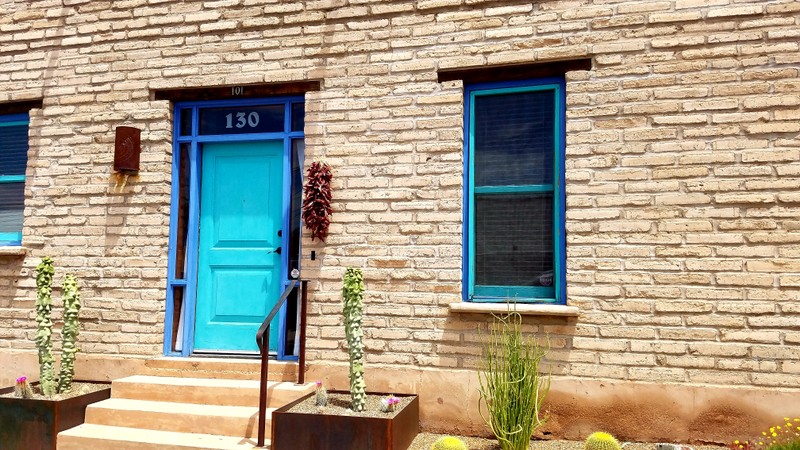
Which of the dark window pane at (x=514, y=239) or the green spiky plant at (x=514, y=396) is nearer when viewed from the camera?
the green spiky plant at (x=514, y=396)

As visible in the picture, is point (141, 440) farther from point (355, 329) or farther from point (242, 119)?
point (242, 119)

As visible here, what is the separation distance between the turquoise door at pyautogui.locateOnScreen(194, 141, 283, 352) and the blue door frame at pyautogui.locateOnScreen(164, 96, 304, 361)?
6 cm

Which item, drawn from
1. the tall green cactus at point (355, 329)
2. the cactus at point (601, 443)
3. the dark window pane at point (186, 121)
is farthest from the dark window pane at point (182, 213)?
the cactus at point (601, 443)

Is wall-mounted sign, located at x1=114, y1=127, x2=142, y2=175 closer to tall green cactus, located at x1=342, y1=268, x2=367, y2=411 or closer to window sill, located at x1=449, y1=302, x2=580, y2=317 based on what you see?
tall green cactus, located at x1=342, y1=268, x2=367, y2=411

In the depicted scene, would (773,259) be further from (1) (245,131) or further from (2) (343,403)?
(1) (245,131)

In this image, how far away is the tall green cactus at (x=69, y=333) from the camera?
5125mm

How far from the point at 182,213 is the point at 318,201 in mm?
1455

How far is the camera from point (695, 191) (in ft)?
14.6

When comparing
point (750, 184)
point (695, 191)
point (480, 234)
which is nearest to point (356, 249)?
point (480, 234)

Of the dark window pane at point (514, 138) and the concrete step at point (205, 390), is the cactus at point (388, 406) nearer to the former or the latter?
the concrete step at point (205, 390)

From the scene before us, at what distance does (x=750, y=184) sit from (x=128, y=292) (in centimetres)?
517

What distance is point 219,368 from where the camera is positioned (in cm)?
522

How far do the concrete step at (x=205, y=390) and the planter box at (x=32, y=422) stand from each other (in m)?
0.49

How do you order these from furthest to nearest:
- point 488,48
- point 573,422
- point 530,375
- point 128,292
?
point 128,292
point 488,48
point 573,422
point 530,375
